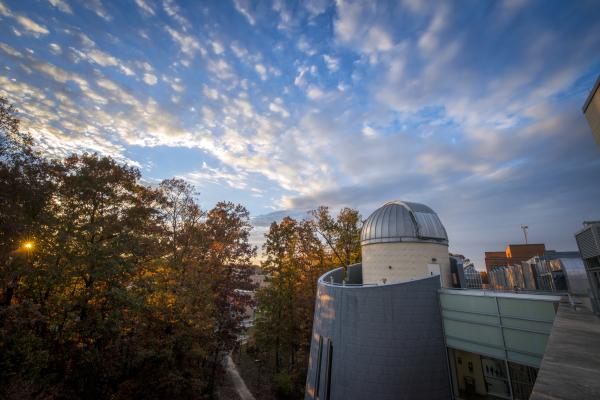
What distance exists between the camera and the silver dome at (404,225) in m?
16.5

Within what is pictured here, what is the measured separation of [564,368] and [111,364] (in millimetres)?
17609

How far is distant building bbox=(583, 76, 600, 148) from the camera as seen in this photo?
872 centimetres

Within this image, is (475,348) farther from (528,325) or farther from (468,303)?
(528,325)

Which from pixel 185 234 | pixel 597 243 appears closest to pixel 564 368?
pixel 597 243

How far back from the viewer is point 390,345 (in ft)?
39.7

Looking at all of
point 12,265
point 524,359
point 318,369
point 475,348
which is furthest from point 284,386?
point 12,265

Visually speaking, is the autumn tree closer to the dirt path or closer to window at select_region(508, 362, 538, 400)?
the dirt path

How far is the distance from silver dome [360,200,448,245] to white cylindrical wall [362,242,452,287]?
0.38 m

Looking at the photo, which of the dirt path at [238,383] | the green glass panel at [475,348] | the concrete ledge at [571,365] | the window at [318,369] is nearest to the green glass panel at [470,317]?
the green glass panel at [475,348]

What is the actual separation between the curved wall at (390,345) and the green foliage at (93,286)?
875 centimetres

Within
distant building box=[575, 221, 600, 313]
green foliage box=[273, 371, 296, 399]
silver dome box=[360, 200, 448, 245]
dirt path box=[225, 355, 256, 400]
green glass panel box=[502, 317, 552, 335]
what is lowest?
dirt path box=[225, 355, 256, 400]

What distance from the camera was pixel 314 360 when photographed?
51.6 feet

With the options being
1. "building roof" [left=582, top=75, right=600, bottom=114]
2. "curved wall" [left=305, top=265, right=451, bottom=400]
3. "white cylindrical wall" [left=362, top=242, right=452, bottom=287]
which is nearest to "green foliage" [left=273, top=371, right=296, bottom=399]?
"curved wall" [left=305, top=265, right=451, bottom=400]

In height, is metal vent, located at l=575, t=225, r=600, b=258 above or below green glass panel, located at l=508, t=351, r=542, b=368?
above
